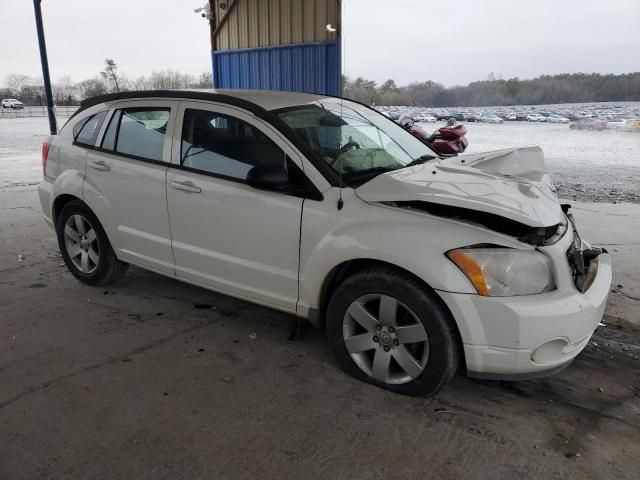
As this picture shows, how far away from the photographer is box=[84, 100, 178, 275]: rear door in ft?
11.4

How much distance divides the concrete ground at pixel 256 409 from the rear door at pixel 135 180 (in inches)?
21.5

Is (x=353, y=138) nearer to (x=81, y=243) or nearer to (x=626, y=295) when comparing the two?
(x=81, y=243)

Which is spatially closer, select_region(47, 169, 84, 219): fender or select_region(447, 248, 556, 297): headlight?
select_region(447, 248, 556, 297): headlight

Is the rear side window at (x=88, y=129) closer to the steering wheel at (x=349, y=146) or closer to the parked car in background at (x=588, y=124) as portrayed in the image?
the steering wheel at (x=349, y=146)

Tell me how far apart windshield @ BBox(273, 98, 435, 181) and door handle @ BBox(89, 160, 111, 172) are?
1502 mm

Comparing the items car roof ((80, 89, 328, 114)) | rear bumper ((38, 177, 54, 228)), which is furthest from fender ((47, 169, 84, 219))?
car roof ((80, 89, 328, 114))

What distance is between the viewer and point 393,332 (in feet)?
8.61

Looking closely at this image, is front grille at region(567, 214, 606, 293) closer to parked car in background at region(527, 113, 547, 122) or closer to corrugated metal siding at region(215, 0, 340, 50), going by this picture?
corrugated metal siding at region(215, 0, 340, 50)

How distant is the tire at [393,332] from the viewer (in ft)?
8.12

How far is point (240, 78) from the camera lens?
909 cm

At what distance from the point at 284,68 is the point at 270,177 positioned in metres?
5.97

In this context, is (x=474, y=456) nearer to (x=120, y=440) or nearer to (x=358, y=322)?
(x=358, y=322)

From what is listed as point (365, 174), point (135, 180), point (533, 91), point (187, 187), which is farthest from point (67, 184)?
point (533, 91)

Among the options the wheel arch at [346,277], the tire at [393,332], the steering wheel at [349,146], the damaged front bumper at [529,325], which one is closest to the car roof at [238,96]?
the steering wheel at [349,146]
